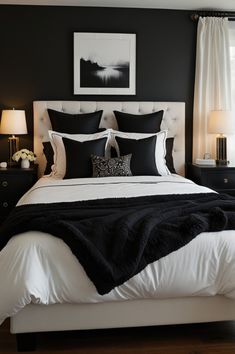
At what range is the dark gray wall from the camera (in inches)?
189

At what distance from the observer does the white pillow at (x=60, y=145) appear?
4254 mm

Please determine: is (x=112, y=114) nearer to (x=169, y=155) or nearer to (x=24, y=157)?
(x=169, y=155)

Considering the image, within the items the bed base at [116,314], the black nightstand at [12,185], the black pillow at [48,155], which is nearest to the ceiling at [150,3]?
the black pillow at [48,155]

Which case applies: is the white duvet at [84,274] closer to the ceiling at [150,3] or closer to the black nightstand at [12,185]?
the black nightstand at [12,185]

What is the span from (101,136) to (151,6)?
1685 millimetres

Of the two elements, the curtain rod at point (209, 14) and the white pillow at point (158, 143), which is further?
the curtain rod at point (209, 14)

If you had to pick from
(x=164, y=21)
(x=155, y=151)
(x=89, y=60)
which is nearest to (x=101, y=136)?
(x=155, y=151)

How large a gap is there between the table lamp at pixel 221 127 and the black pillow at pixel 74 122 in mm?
1291

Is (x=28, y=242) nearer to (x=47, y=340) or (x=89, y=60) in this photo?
(x=47, y=340)

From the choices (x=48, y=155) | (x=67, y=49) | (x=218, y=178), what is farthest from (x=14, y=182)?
→ (x=218, y=178)

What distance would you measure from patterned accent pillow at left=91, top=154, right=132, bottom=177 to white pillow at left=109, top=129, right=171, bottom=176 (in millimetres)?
382

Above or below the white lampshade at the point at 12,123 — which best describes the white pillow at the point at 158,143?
below

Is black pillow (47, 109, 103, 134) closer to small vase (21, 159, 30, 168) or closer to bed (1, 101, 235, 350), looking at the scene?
small vase (21, 159, 30, 168)

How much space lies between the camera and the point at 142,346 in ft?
7.82
